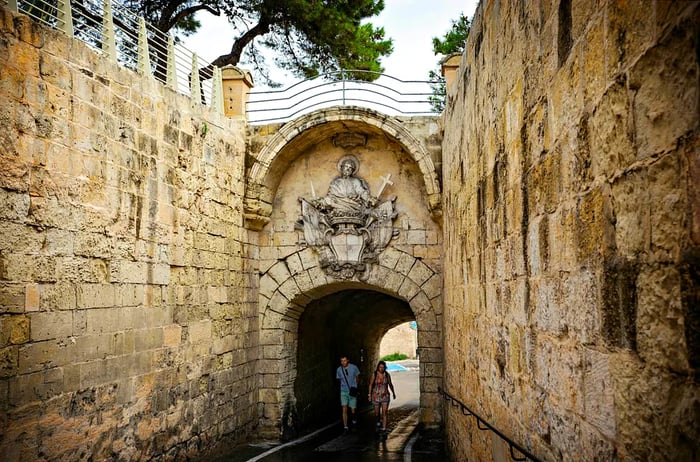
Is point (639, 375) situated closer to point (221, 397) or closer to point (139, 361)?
point (139, 361)

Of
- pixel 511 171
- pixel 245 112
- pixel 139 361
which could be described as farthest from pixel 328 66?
pixel 511 171

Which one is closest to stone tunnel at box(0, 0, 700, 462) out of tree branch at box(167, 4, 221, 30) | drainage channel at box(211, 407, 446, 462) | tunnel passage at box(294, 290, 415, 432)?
tunnel passage at box(294, 290, 415, 432)

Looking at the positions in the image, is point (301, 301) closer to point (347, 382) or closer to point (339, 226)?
point (339, 226)

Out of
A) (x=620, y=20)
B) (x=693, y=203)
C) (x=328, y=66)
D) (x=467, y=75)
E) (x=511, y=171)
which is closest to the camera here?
(x=693, y=203)

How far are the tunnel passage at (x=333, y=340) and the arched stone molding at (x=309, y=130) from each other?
2511 mm

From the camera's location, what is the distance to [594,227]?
2.34 metres

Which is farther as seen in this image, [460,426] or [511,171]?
[460,426]

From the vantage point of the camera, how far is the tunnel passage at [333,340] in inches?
459

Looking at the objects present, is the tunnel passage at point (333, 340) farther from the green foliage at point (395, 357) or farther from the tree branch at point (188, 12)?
the green foliage at point (395, 357)

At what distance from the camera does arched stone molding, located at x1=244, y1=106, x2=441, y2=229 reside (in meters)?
10.0

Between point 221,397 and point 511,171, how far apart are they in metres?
6.29

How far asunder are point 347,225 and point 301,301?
1.49 meters

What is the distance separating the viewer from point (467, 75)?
6.10 m

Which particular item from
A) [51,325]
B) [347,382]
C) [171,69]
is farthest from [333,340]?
[51,325]
